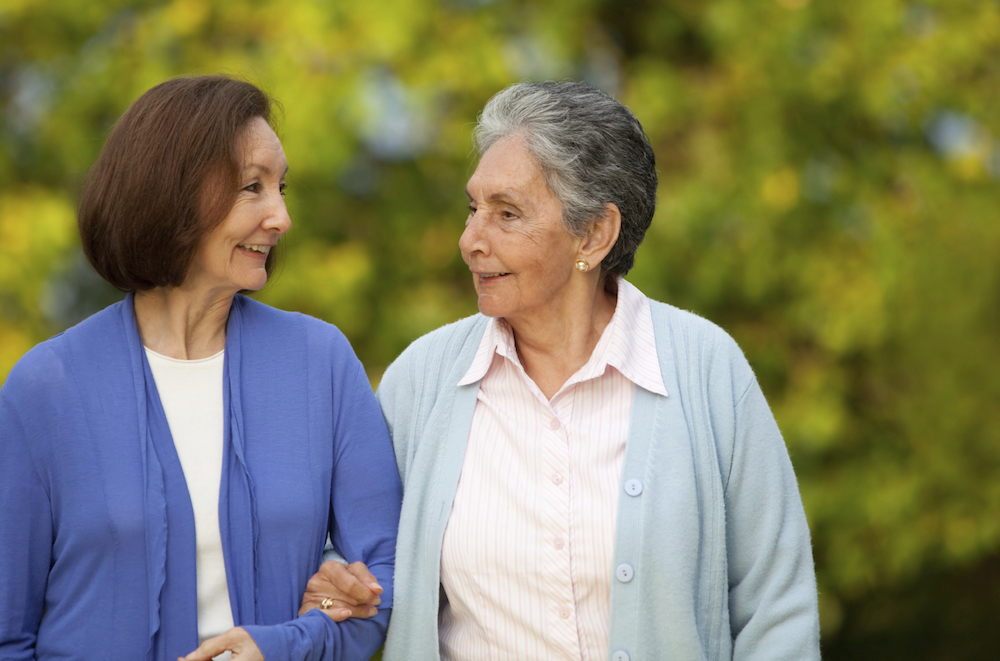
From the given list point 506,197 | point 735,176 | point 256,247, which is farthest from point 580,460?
point 735,176

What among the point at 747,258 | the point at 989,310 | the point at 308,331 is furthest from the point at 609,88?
the point at 308,331

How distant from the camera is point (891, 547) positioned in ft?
14.8

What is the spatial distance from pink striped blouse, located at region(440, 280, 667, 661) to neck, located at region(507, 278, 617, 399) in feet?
0.16

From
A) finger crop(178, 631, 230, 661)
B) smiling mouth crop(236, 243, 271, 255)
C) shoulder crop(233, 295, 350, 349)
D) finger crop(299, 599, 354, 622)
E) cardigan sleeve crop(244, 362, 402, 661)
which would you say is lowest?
finger crop(178, 631, 230, 661)

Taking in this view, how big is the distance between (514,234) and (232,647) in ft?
3.42

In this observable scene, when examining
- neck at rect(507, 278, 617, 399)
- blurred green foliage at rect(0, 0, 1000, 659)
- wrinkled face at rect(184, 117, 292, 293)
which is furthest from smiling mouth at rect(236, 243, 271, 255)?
blurred green foliage at rect(0, 0, 1000, 659)

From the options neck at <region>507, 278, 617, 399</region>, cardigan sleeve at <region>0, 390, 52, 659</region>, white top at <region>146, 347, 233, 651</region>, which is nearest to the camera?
cardigan sleeve at <region>0, 390, 52, 659</region>

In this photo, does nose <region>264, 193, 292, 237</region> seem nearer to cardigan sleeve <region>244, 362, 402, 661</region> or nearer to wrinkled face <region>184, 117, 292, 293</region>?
wrinkled face <region>184, 117, 292, 293</region>

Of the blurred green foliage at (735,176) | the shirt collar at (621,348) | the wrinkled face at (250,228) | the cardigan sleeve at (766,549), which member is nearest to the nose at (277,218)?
the wrinkled face at (250,228)

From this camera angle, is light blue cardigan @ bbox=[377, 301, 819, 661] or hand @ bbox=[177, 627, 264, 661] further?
light blue cardigan @ bbox=[377, 301, 819, 661]

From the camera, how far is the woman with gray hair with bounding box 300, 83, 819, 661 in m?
2.24

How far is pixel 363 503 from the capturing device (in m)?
2.37

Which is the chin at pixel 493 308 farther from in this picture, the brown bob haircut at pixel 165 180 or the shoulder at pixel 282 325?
the brown bob haircut at pixel 165 180

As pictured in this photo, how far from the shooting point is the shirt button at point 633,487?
7.33ft
